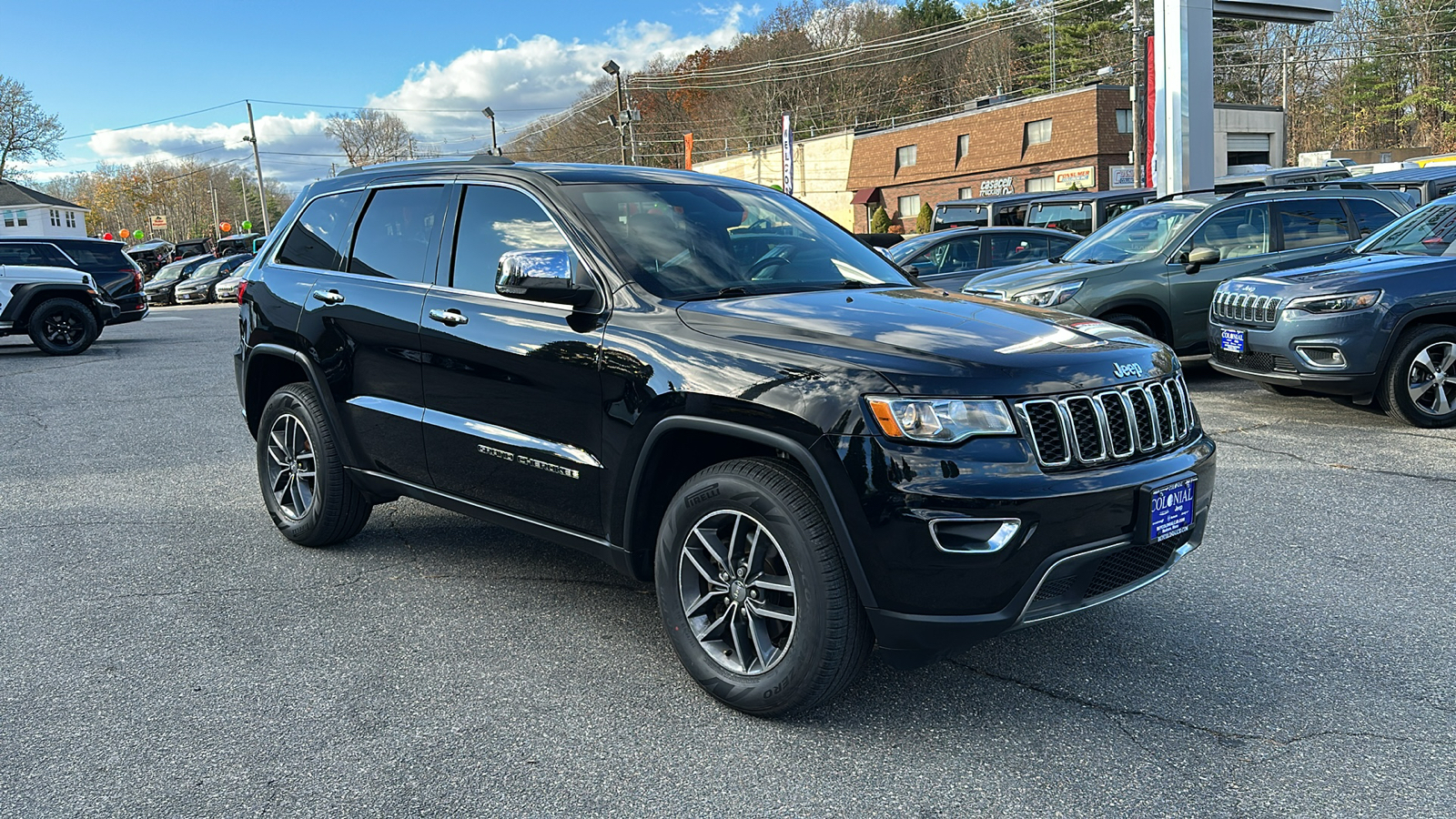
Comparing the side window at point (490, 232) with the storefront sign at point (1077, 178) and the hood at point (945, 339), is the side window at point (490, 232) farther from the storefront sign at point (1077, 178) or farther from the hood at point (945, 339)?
the storefront sign at point (1077, 178)

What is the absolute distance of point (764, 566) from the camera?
3.30 meters

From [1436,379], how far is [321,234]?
290 inches

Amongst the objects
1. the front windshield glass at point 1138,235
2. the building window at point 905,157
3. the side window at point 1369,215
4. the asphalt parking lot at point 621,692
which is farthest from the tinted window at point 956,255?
the building window at point 905,157

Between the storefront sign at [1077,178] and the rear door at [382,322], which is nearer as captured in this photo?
the rear door at [382,322]

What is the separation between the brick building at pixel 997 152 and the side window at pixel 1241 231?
107 ft

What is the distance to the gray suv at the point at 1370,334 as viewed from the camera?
7.41m

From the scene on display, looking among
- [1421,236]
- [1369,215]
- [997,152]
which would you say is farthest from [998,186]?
[1421,236]

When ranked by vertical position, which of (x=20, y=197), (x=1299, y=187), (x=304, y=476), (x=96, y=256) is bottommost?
(x=304, y=476)

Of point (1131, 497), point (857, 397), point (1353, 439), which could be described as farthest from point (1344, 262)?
point (857, 397)

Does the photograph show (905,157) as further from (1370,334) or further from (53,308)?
(1370,334)

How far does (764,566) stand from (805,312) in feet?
2.83

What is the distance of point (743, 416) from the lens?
323 centimetres

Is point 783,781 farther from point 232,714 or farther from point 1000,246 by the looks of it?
point 1000,246

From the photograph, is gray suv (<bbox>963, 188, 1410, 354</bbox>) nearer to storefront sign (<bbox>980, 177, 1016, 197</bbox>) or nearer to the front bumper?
the front bumper
